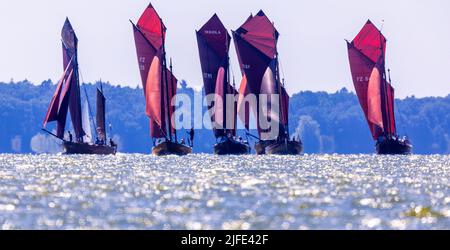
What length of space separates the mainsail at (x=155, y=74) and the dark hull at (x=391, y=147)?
22.8 metres

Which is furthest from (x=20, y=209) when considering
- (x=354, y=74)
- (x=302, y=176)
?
(x=354, y=74)

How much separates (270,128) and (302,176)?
5967cm

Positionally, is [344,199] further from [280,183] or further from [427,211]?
[280,183]

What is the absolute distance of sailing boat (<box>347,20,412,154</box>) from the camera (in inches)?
4934

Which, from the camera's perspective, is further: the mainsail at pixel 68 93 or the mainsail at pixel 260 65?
the mainsail at pixel 260 65

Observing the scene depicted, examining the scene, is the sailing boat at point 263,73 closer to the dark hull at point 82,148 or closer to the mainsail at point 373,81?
the mainsail at point 373,81

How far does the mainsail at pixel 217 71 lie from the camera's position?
127 metres

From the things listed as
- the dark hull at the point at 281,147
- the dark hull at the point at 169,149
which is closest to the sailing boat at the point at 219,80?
the dark hull at the point at 281,147

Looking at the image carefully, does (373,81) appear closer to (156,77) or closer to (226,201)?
(156,77)
